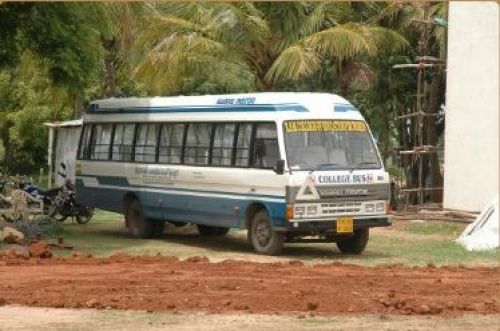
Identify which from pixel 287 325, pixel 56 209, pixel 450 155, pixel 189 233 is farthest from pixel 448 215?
pixel 287 325

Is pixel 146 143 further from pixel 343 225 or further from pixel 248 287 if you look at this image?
pixel 248 287

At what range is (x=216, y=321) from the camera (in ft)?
32.6

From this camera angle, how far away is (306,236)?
16.9m

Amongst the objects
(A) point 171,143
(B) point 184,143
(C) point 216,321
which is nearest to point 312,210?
(B) point 184,143

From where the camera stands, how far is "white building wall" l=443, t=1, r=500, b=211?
20984mm

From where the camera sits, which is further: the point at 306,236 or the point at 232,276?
the point at 306,236

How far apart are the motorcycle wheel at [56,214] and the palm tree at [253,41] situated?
6.21 metres

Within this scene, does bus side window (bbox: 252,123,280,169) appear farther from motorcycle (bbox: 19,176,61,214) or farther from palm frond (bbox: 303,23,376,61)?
palm frond (bbox: 303,23,376,61)

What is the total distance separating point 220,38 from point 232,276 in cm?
1622

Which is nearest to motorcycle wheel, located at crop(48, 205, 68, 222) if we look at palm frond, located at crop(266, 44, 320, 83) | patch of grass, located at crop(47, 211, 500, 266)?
patch of grass, located at crop(47, 211, 500, 266)

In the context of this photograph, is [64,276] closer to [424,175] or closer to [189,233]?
[189,233]

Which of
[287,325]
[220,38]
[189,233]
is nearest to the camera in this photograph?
[287,325]

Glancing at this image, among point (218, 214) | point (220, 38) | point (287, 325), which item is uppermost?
point (220, 38)

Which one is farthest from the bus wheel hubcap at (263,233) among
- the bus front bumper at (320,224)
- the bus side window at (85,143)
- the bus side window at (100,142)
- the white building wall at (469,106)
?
the bus side window at (85,143)
